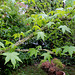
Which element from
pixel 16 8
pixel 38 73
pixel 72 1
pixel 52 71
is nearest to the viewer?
pixel 72 1

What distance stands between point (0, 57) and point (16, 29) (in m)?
0.81

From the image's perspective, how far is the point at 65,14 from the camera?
2.90 ft

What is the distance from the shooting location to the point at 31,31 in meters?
2.69

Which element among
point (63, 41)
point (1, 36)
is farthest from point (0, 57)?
point (63, 41)

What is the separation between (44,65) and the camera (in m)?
1.93

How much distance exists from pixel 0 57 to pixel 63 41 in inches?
93.5

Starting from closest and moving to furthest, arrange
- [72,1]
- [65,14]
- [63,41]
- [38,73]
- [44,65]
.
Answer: [72,1] < [65,14] < [44,65] < [38,73] < [63,41]

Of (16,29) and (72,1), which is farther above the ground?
(72,1)

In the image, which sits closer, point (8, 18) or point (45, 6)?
point (8, 18)

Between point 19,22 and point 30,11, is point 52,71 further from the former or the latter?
point 30,11

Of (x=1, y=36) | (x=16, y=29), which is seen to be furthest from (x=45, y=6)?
(x=1, y=36)

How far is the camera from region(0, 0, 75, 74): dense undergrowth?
2.78ft

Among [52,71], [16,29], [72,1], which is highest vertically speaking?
[72,1]

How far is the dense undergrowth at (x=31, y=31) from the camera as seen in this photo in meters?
0.85
